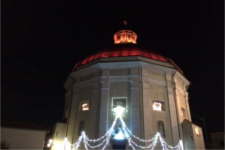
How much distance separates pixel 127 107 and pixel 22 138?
8693 millimetres

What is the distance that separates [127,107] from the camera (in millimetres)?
16750

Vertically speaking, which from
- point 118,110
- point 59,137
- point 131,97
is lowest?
point 59,137

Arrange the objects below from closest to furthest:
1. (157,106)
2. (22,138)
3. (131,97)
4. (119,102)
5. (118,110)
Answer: (22,138)
(118,110)
(131,97)
(119,102)
(157,106)

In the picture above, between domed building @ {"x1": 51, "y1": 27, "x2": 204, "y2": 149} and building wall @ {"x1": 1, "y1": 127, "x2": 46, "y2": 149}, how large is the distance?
10.8 ft

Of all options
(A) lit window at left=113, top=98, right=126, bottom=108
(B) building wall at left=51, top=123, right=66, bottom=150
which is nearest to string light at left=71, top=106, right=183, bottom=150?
(A) lit window at left=113, top=98, right=126, bottom=108

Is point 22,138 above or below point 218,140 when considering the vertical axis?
above

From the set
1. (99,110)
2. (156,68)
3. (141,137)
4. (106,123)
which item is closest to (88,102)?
(99,110)

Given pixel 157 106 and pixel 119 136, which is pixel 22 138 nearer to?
pixel 119 136

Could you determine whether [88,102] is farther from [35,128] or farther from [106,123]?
[35,128]

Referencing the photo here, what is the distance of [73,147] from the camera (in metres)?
17.0

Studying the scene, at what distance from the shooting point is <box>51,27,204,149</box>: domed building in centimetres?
1571

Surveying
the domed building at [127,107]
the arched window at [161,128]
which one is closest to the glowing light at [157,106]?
the domed building at [127,107]

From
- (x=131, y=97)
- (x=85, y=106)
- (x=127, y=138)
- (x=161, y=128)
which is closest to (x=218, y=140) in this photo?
(x=161, y=128)

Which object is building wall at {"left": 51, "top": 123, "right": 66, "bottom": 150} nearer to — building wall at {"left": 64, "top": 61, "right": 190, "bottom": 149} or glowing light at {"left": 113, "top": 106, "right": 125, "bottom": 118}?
building wall at {"left": 64, "top": 61, "right": 190, "bottom": 149}
